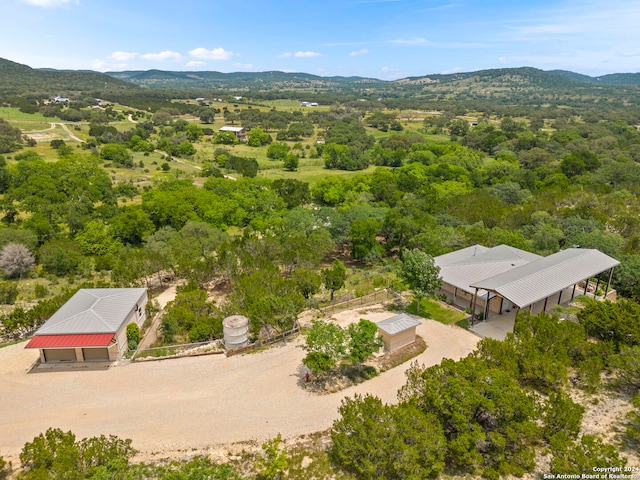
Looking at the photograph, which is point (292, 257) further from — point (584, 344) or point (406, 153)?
point (406, 153)

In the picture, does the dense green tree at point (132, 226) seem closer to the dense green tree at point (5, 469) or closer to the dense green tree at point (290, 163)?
the dense green tree at point (5, 469)

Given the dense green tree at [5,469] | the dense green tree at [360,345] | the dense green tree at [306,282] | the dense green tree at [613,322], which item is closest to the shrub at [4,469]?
the dense green tree at [5,469]

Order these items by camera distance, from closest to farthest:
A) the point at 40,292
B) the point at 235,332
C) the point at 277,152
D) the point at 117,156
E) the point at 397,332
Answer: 1. the point at 397,332
2. the point at 235,332
3. the point at 40,292
4. the point at 117,156
5. the point at 277,152

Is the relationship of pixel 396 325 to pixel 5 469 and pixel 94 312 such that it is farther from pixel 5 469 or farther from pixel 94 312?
pixel 5 469

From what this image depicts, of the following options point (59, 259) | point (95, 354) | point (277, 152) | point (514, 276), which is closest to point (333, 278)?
point (514, 276)


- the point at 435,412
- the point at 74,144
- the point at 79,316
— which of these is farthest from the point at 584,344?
the point at 74,144

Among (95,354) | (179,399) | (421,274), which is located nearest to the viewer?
(179,399)

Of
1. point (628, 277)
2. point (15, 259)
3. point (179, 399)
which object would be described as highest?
point (628, 277)

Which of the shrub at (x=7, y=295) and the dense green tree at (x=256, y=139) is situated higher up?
the dense green tree at (x=256, y=139)
